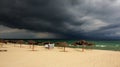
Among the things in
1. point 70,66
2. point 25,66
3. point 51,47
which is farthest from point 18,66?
point 51,47

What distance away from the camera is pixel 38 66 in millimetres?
8969

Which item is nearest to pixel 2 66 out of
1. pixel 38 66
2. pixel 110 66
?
pixel 38 66

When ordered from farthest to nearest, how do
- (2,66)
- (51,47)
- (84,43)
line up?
1. (51,47)
2. (84,43)
3. (2,66)

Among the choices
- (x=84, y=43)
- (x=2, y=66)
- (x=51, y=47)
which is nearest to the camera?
(x=2, y=66)

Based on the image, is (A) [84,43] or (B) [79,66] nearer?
(B) [79,66]

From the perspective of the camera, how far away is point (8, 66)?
8.93m

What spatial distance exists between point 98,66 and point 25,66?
4.46 meters

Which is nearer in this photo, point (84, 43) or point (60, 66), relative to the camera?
point (60, 66)

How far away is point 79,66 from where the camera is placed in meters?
9.28

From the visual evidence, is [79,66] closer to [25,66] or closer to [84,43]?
[25,66]

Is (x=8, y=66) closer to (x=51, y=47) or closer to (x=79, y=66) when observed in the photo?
(x=79, y=66)

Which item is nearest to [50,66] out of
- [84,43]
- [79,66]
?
[79,66]

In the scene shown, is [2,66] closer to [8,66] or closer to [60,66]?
[8,66]

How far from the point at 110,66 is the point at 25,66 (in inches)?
206
